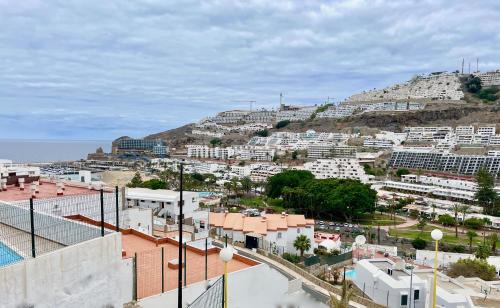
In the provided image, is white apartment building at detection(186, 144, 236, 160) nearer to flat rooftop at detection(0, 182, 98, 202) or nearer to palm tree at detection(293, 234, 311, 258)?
palm tree at detection(293, 234, 311, 258)

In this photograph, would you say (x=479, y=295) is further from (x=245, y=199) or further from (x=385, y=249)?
(x=245, y=199)

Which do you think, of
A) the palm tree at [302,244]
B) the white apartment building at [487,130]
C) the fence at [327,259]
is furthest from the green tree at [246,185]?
the white apartment building at [487,130]

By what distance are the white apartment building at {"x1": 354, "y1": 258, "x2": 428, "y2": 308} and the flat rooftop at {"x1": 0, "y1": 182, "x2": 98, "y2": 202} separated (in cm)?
1107

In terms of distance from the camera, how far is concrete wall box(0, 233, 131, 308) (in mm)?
5992

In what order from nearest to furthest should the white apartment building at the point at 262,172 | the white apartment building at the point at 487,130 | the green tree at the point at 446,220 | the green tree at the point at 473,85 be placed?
the green tree at the point at 446,220, the white apartment building at the point at 262,172, the white apartment building at the point at 487,130, the green tree at the point at 473,85

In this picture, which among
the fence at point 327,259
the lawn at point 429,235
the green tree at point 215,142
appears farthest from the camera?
the green tree at point 215,142

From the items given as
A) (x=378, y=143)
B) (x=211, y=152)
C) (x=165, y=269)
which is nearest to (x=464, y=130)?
(x=378, y=143)

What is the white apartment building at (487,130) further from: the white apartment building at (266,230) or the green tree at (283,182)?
the white apartment building at (266,230)

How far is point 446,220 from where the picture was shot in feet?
130

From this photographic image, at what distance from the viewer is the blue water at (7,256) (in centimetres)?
617

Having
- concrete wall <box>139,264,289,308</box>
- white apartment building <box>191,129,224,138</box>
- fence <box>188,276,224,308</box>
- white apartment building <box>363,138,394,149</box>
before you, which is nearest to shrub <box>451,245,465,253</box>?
concrete wall <box>139,264,289,308</box>

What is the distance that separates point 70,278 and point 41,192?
30.2 feet

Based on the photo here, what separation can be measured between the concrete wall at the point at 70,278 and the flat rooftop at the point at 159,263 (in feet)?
2.85

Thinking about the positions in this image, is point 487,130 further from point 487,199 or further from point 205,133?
point 205,133
